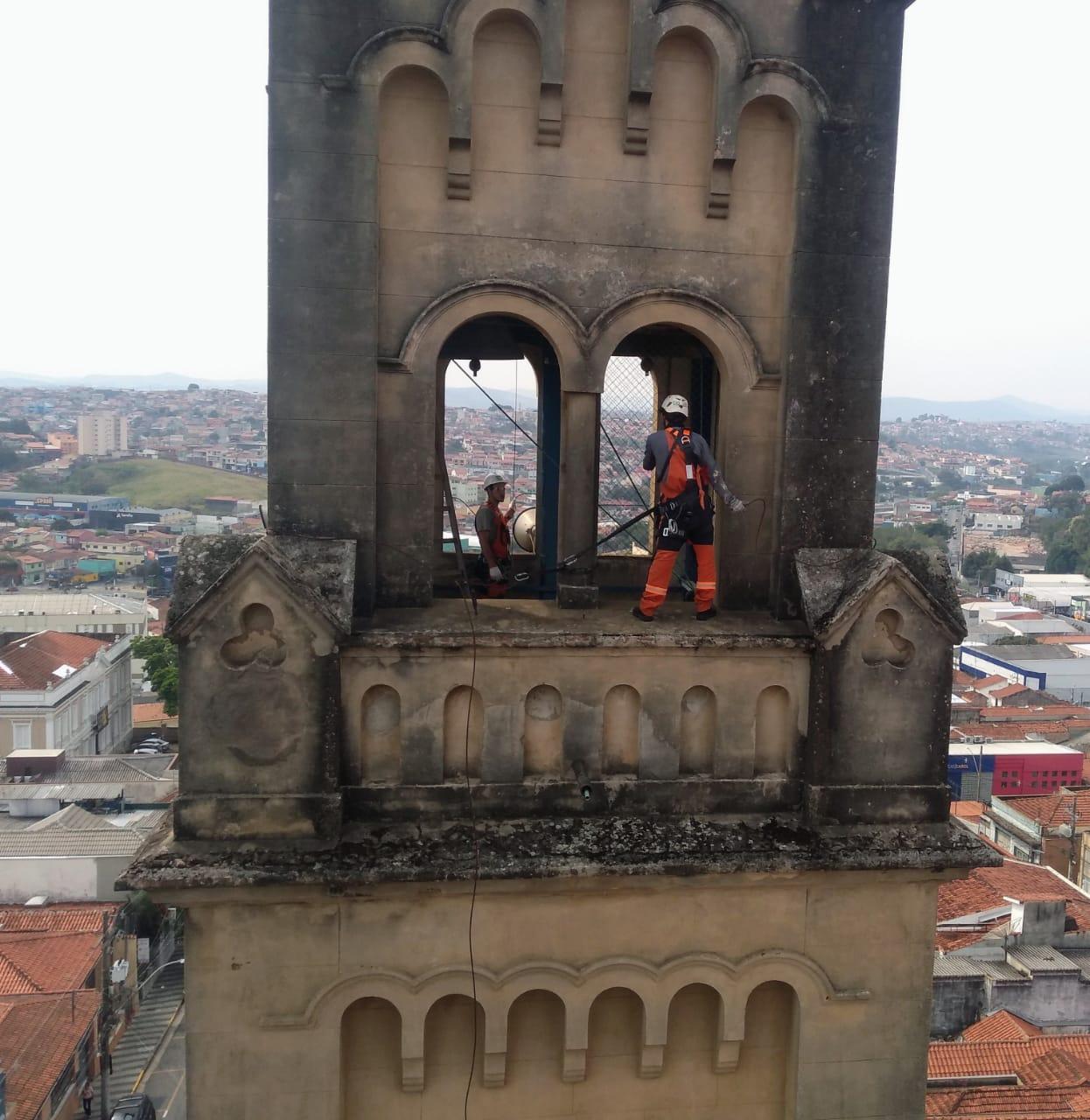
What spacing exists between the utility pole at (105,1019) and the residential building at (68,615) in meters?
50.8

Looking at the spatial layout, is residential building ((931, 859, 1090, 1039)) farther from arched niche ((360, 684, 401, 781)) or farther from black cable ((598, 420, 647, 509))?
arched niche ((360, 684, 401, 781))

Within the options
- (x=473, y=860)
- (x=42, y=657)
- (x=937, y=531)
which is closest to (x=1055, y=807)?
(x=473, y=860)

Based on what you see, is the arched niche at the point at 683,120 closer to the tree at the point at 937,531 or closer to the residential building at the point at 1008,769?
the residential building at the point at 1008,769

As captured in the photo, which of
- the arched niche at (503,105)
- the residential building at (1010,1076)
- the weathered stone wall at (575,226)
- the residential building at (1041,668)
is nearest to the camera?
the weathered stone wall at (575,226)

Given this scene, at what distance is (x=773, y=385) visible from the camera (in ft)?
30.5

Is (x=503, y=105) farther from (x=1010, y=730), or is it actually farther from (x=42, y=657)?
(x=1010, y=730)

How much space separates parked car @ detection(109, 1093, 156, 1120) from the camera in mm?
39125

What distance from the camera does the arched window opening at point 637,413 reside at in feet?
36.5

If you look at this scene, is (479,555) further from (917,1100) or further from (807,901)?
(917,1100)

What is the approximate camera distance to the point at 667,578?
30.5ft

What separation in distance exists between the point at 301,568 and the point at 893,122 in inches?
223

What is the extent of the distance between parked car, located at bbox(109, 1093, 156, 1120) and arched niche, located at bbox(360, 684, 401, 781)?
36.7m

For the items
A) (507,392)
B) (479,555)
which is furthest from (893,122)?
(479,555)

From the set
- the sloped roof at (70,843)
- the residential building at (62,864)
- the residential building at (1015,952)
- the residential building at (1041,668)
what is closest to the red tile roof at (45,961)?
the residential building at (62,864)
